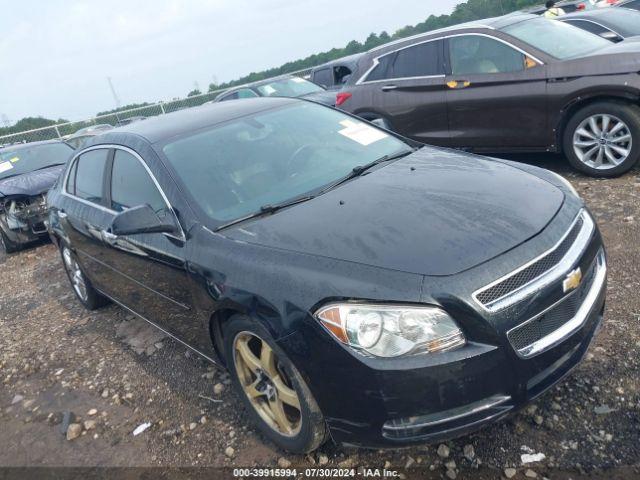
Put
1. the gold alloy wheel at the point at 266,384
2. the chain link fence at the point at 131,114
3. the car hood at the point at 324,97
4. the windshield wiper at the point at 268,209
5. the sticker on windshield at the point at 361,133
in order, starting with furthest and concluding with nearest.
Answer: the chain link fence at the point at 131,114 → the car hood at the point at 324,97 → the sticker on windshield at the point at 361,133 → the windshield wiper at the point at 268,209 → the gold alloy wheel at the point at 266,384

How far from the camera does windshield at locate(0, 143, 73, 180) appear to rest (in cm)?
855

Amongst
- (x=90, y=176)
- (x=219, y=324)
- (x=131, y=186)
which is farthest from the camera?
(x=90, y=176)

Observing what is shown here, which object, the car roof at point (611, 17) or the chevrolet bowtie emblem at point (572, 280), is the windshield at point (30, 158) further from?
the car roof at point (611, 17)

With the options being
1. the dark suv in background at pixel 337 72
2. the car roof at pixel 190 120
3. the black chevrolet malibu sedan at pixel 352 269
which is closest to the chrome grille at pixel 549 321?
the black chevrolet malibu sedan at pixel 352 269

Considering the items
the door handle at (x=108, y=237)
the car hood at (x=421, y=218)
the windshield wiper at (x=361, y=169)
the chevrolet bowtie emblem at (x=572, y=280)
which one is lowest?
the chevrolet bowtie emblem at (x=572, y=280)

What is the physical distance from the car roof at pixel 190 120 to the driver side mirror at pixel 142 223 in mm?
657

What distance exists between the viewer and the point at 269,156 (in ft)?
10.9

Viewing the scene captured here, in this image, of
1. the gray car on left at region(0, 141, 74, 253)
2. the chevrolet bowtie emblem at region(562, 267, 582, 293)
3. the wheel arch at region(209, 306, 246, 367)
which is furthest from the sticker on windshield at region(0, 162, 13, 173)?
the chevrolet bowtie emblem at region(562, 267, 582, 293)

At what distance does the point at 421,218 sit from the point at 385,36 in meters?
39.8

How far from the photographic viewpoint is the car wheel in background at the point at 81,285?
500cm

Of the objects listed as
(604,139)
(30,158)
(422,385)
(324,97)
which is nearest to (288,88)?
(324,97)

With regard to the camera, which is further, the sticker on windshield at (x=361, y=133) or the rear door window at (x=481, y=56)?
the rear door window at (x=481, y=56)

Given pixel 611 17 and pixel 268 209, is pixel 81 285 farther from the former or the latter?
pixel 611 17

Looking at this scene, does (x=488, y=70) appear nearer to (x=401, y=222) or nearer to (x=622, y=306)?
(x=622, y=306)
